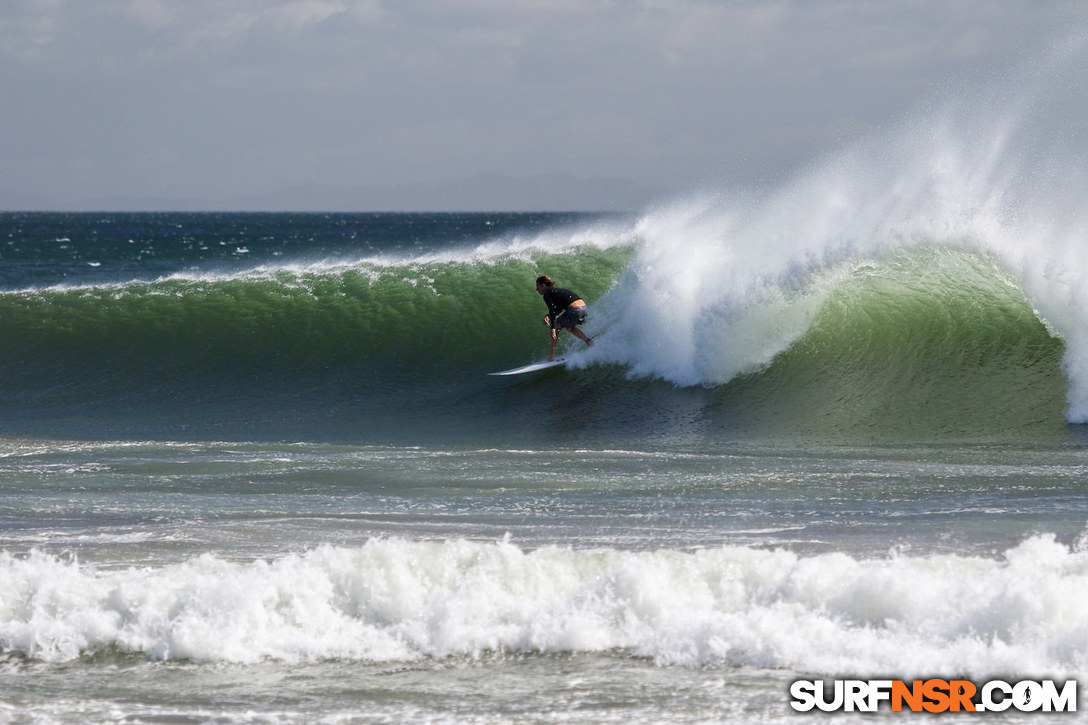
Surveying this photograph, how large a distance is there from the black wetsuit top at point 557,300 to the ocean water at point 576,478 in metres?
0.69

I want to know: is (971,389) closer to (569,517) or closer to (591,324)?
(591,324)

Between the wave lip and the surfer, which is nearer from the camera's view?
the wave lip

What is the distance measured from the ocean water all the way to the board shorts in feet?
1.76

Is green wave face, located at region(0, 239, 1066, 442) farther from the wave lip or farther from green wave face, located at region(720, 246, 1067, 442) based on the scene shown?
the wave lip

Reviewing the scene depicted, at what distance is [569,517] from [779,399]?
5.09 meters

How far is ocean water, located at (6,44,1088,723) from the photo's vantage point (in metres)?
5.18

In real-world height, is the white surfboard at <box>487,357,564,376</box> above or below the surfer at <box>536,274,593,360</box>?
below

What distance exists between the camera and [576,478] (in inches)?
333

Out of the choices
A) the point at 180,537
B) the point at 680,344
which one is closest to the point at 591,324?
the point at 680,344

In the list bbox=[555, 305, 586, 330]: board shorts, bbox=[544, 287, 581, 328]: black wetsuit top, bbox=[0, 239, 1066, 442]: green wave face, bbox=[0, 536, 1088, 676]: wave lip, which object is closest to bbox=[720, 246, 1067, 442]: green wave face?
bbox=[0, 239, 1066, 442]: green wave face

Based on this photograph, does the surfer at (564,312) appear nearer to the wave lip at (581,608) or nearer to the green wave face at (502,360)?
the green wave face at (502,360)

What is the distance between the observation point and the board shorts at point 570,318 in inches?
521

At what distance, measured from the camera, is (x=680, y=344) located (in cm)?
1308

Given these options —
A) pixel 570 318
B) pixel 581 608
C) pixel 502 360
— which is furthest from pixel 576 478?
pixel 502 360
